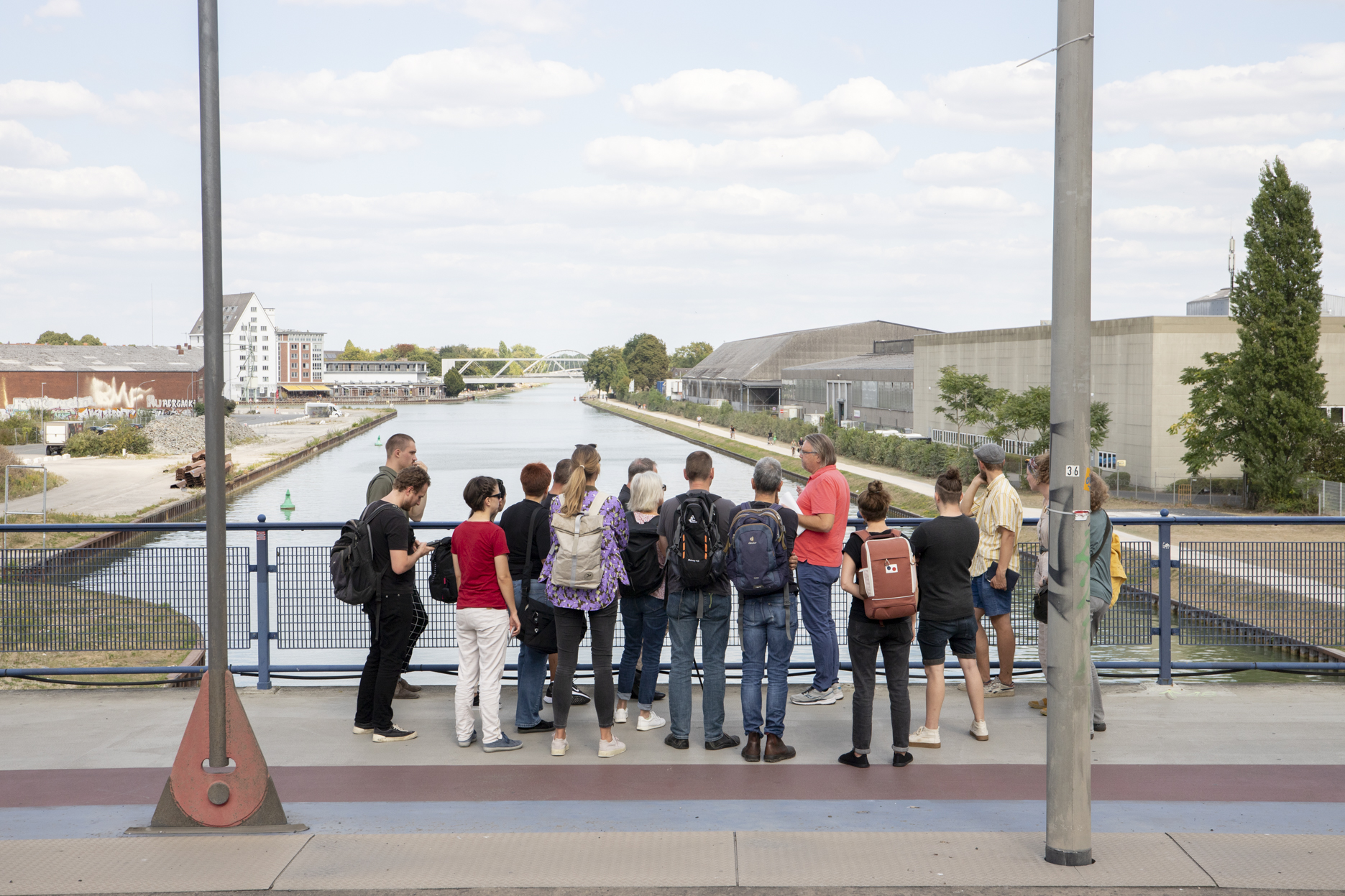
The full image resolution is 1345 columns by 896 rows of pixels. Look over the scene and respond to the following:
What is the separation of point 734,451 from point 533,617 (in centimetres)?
5929

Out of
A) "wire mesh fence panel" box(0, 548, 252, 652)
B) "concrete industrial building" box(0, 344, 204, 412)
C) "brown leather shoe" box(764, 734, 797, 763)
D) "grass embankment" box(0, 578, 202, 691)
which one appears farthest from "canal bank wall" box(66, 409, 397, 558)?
"concrete industrial building" box(0, 344, 204, 412)

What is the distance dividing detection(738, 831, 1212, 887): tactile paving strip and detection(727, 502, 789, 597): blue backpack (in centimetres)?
157

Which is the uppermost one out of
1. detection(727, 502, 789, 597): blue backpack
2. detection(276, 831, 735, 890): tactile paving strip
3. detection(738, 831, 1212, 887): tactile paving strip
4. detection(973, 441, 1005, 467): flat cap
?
detection(973, 441, 1005, 467): flat cap

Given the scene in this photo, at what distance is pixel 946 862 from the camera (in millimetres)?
5027

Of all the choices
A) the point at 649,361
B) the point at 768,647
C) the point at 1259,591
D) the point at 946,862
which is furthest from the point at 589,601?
the point at 649,361

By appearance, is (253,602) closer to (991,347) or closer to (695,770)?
(695,770)

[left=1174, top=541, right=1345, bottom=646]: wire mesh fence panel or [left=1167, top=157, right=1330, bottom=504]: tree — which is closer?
[left=1174, top=541, right=1345, bottom=646]: wire mesh fence panel

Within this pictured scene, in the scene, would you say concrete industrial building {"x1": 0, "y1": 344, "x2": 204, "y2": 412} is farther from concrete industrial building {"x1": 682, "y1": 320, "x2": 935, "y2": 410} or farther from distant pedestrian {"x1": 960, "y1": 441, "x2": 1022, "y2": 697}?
distant pedestrian {"x1": 960, "y1": 441, "x2": 1022, "y2": 697}

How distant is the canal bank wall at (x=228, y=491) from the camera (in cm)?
921

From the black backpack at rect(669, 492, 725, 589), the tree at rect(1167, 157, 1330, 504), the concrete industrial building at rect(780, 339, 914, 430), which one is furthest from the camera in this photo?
the concrete industrial building at rect(780, 339, 914, 430)

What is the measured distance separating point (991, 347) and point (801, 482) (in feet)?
34.9

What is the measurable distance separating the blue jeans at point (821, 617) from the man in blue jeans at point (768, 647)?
2.54ft

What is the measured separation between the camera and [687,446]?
7781cm

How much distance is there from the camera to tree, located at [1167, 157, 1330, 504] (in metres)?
31.4
